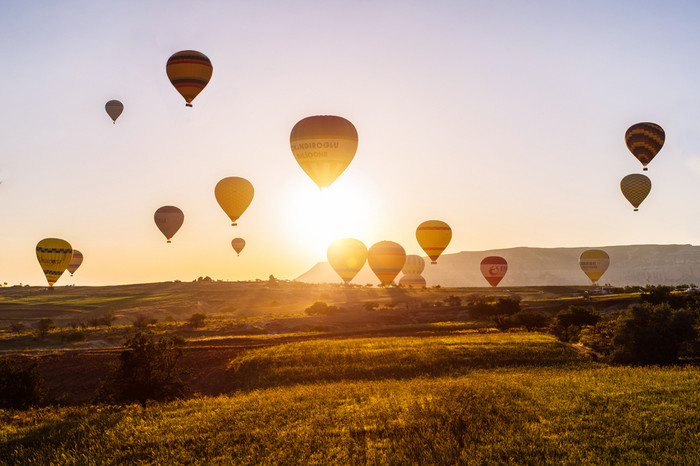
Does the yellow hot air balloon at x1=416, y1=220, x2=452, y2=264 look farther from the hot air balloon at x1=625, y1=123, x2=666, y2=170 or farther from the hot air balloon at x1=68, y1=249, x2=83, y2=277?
the hot air balloon at x1=68, y1=249, x2=83, y2=277

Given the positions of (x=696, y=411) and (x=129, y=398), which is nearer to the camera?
(x=696, y=411)

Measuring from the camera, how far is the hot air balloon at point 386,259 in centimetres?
10306

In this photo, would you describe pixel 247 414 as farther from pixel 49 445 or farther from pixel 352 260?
pixel 352 260

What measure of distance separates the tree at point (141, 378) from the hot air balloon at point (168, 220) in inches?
2463

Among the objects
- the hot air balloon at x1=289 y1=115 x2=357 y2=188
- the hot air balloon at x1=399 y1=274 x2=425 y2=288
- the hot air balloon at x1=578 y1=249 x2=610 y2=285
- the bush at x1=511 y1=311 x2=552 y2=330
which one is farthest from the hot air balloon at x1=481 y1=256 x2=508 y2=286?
the hot air balloon at x1=289 y1=115 x2=357 y2=188

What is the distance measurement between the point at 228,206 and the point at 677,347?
50717mm

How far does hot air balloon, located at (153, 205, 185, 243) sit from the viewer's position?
8975cm

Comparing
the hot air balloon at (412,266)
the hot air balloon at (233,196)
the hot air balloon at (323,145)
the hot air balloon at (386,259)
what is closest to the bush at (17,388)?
the hot air balloon at (323,145)

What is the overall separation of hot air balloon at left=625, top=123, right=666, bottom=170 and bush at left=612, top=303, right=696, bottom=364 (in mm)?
38985

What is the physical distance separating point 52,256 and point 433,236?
6325cm

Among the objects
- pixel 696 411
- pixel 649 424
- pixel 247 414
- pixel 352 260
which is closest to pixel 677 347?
pixel 696 411

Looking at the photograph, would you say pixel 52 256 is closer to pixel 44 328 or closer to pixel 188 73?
pixel 44 328

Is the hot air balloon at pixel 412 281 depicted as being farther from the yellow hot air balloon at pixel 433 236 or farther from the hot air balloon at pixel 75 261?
the hot air balloon at pixel 75 261

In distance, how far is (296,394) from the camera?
27.4 meters
